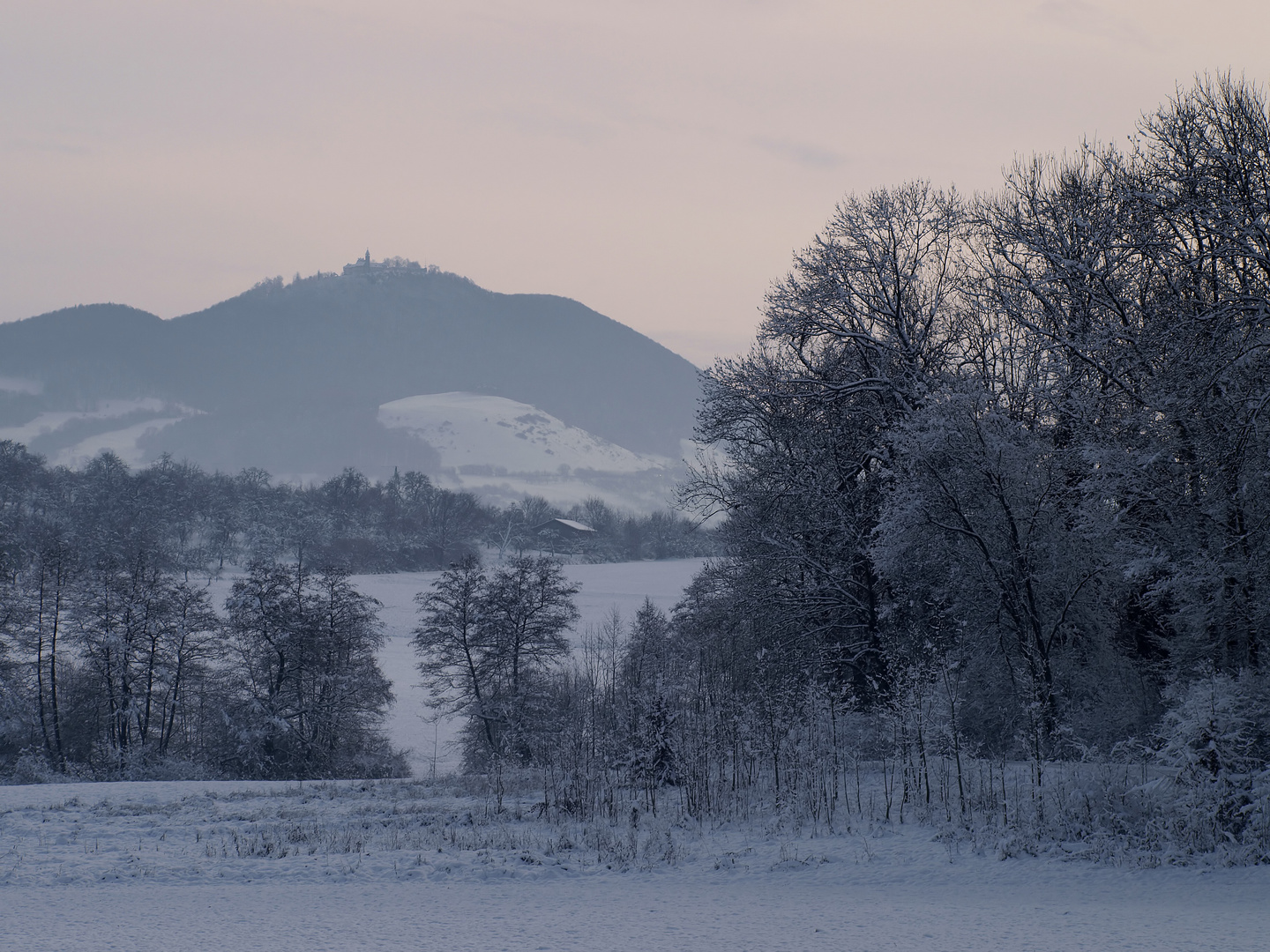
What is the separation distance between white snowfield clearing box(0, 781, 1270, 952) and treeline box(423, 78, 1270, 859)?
1334 mm

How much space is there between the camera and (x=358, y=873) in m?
8.50

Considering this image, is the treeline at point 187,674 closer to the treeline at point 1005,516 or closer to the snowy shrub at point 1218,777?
the treeline at point 1005,516

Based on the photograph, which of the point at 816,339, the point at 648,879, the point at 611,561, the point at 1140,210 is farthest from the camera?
the point at 611,561

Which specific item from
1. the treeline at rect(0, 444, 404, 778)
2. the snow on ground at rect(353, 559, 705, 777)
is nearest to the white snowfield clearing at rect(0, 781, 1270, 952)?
the snow on ground at rect(353, 559, 705, 777)

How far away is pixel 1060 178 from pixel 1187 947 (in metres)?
17.1

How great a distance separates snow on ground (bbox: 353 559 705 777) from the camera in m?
41.0

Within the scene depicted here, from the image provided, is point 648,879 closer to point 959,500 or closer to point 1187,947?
point 1187,947

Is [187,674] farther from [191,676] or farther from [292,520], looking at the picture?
[292,520]

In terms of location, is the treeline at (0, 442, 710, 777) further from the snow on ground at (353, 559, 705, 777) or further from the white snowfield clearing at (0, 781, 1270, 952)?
the white snowfield clearing at (0, 781, 1270, 952)

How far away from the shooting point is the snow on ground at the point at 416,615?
41000 mm

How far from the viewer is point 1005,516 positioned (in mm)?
15820

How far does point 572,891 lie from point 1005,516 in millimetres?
10688

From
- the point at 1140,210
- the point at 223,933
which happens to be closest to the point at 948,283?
the point at 1140,210

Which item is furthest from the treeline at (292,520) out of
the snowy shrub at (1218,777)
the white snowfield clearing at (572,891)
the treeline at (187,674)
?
the snowy shrub at (1218,777)
